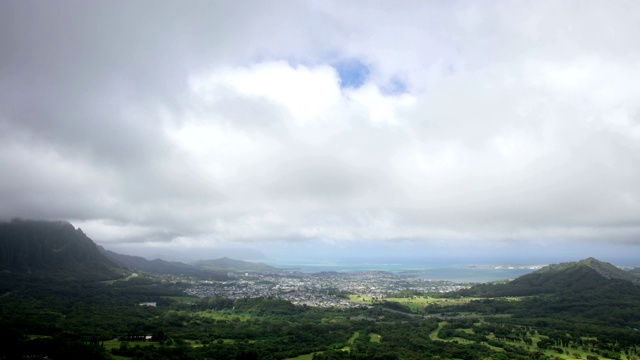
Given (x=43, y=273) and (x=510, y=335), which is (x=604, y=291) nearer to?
(x=510, y=335)

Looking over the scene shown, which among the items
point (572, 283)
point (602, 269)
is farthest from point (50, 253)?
point (602, 269)

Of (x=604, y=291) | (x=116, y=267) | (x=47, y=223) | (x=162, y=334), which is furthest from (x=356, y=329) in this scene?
(x=47, y=223)

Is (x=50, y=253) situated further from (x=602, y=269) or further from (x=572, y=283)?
(x=602, y=269)

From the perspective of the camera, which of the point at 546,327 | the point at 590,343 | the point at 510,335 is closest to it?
the point at 590,343

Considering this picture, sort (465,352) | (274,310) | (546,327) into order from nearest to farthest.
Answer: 1. (465,352)
2. (546,327)
3. (274,310)

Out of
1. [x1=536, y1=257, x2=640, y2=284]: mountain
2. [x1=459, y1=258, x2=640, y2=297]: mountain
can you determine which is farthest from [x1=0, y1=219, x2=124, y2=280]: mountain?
[x1=536, y1=257, x2=640, y2=284]: mountain

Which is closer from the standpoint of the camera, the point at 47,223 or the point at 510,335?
the point at 510,335

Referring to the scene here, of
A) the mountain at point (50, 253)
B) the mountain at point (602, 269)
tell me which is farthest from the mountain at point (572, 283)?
the mountain at point (50, 253)
